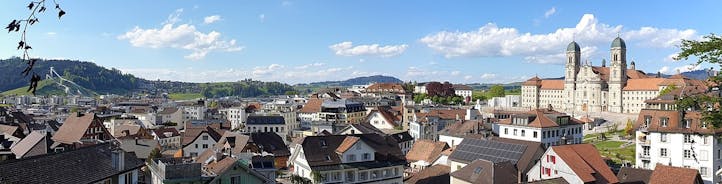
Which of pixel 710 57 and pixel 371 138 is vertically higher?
pixel 710 57

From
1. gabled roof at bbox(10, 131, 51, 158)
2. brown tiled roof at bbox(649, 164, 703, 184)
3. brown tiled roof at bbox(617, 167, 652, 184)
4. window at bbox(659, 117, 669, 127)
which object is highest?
window at bbox(659, 117, 669, 127)

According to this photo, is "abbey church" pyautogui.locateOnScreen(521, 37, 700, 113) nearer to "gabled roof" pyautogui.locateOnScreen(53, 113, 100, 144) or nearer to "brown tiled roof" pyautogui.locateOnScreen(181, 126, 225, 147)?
"brown tiled roof" pyautogui.locateOnScreen(181, 126, 225, 147)

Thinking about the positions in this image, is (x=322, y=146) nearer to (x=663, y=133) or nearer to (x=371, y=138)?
(x=371, y=138)

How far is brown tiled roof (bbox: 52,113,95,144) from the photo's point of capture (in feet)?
184

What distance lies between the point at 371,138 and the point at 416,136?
41500 mm

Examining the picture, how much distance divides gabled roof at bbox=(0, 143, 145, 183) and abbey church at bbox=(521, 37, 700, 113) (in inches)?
4723

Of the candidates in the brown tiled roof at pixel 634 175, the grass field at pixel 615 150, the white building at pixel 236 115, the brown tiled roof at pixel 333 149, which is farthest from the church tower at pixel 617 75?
the brown tiled roof at pixel 333 149

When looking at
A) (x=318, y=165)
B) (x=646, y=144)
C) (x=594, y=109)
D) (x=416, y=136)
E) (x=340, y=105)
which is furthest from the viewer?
(x=594, y=109)

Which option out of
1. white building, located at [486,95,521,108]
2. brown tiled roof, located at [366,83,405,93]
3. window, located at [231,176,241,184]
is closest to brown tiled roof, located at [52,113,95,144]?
window, located at [231,176,241,184]

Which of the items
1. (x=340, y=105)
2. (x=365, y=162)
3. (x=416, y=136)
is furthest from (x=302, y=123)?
(x=365, y=162)

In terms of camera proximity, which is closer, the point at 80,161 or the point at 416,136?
the point at 80,161

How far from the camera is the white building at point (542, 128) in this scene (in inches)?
2286

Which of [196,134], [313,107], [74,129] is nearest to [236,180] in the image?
[74,129]

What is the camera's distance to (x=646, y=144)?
45.2m
